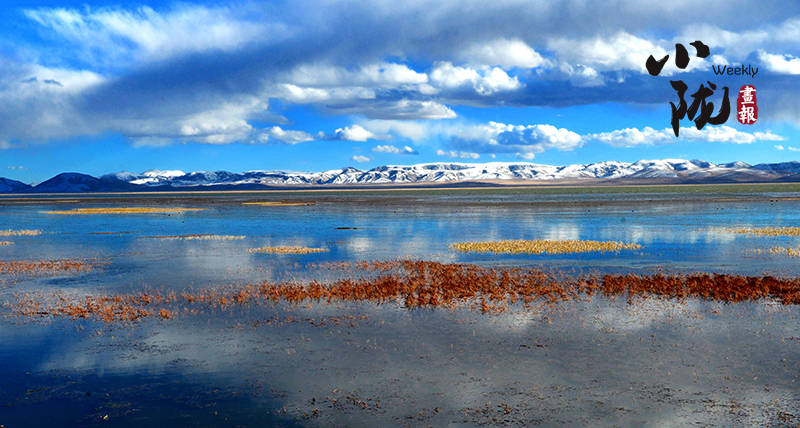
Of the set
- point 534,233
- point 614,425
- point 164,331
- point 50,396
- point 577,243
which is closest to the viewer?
point 614,425

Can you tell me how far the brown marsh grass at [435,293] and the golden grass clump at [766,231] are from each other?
27122mm

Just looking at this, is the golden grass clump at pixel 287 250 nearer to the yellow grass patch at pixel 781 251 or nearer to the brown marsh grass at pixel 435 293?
the brown marsh grass at pixel 435 293

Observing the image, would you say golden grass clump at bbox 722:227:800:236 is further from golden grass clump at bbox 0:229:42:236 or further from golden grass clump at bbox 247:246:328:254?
golden grass clump at bbox 0:229:42:236

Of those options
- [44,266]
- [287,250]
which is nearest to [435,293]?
[287,250]

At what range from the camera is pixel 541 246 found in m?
47.3

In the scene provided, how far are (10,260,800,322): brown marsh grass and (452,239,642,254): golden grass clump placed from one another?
40.3ft

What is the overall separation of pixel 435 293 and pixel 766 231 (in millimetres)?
41558

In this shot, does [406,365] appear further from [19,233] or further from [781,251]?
[19,233]

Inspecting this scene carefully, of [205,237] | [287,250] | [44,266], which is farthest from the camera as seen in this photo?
[205,237]

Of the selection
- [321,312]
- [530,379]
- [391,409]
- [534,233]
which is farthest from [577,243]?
[391,409]

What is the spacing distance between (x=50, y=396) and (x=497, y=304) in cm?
1606

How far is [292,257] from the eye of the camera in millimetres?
43625

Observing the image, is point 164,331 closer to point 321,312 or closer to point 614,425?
point 321,312

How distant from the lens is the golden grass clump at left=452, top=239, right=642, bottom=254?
45156 millimetres
